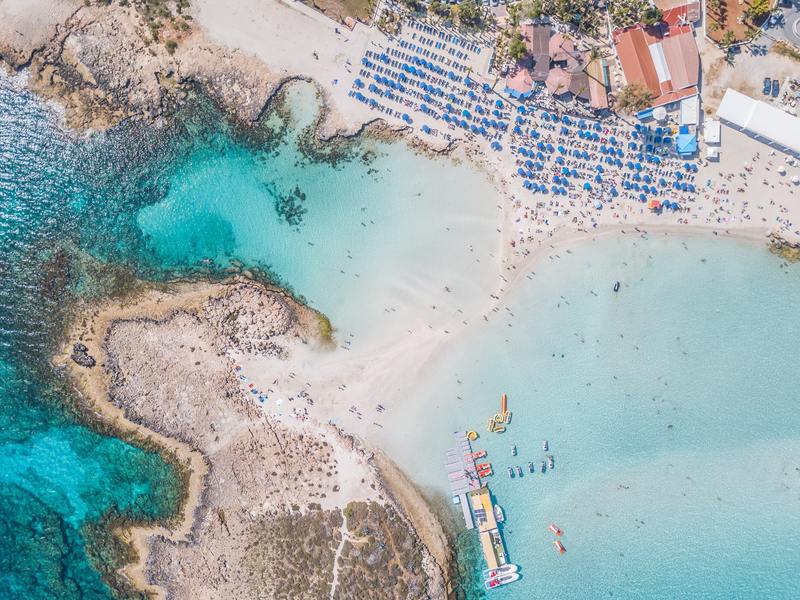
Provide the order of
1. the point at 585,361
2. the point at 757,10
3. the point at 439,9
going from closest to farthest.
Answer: the point at 757,10, the point at 439,9, the point at 585,361

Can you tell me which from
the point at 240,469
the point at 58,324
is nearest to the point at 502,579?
the point at 240,469

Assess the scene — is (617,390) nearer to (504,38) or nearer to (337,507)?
(337,507)

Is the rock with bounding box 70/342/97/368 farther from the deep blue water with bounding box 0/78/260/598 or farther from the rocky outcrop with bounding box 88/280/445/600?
the deep blue water with bounding box 0/78/260/598

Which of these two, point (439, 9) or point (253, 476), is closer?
point (439, 9)

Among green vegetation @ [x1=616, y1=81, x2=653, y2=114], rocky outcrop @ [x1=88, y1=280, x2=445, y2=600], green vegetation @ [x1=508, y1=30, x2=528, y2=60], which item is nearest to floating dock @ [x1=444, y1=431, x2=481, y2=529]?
rocky outcrop @ [x1=88, y1=280, x2=445, y2=600]

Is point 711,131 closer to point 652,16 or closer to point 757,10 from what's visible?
point 757,10
